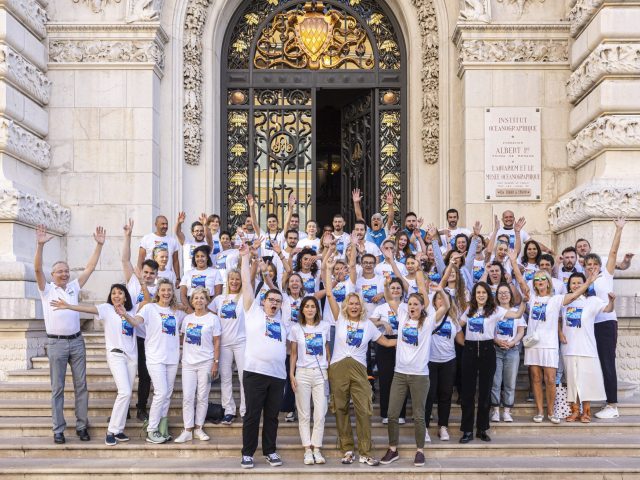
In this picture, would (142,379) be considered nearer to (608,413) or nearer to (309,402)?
(309,402)

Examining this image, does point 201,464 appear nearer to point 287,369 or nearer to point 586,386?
point 287,369

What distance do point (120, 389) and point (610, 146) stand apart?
8.40 meters

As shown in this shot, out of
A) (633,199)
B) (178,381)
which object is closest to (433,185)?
(633,199)

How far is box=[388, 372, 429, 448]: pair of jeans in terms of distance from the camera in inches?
393

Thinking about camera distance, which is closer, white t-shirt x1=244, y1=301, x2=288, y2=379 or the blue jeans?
white t-shirt x1=244, y1=301, x2=288, y2=379

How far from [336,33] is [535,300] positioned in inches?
326

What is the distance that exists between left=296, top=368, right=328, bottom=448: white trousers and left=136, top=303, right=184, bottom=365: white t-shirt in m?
1.63

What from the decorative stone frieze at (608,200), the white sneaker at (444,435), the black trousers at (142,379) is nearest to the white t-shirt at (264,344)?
the black trousers at (142,379)

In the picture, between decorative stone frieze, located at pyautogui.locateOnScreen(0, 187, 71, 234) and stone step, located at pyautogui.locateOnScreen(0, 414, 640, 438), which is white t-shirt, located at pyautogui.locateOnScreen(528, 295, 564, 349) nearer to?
stone step, located at pyautogui.locateOnScreen(0, 414, 640, 438)

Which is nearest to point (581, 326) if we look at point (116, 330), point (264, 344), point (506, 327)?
point (506, 327)

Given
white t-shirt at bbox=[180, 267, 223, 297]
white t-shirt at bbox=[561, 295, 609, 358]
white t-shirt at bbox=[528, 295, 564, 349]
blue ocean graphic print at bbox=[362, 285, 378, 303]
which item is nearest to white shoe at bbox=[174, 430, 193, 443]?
white t-shirt at bbox=[180, 267, 223, 297]

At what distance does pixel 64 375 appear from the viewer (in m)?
10.7

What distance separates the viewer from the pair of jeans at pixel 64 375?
1056cm

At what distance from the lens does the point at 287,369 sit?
37.1 feet
